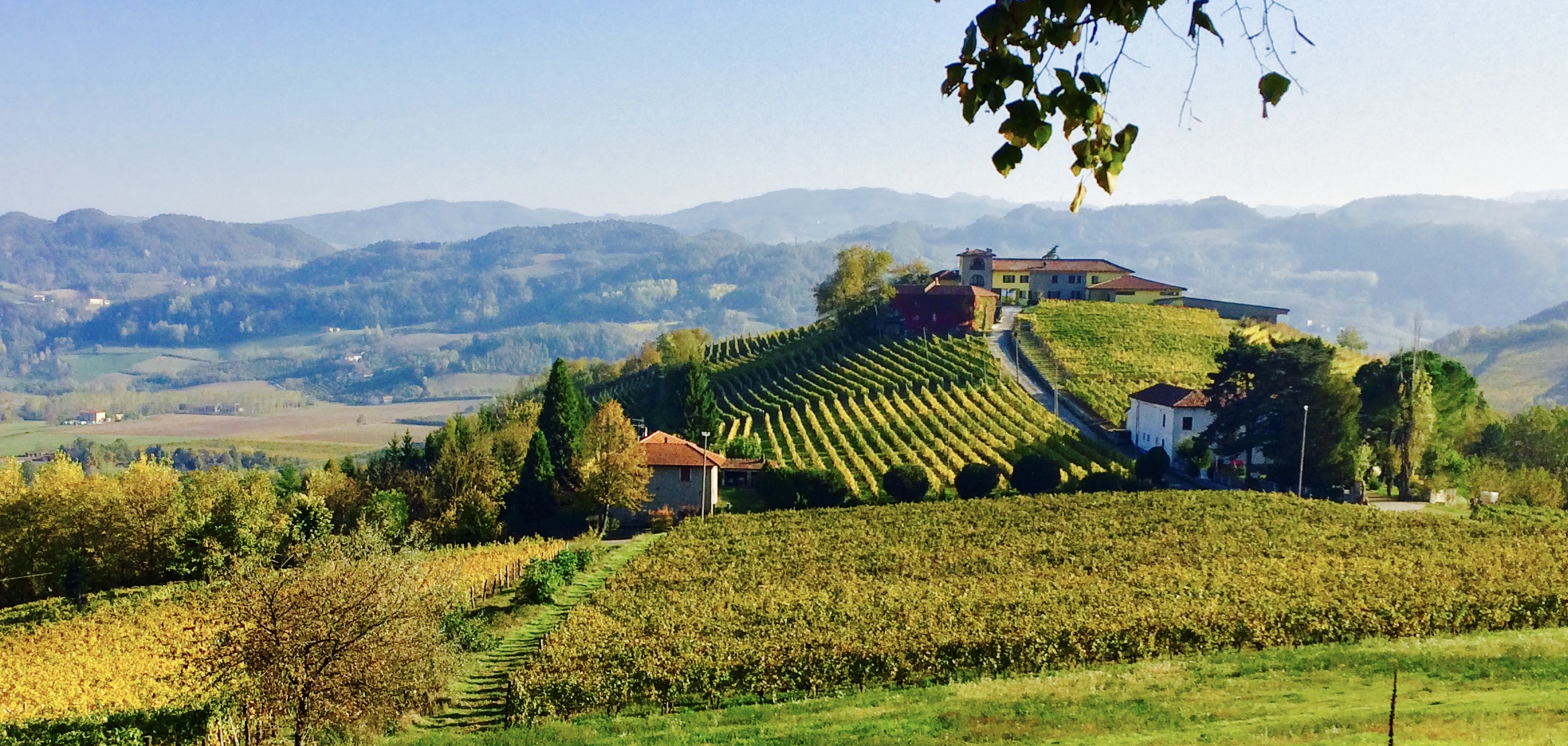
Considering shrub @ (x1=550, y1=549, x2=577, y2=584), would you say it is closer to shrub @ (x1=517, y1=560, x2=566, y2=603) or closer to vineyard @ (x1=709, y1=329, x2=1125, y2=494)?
shrub @ (x1=517, y1=560, x2=566, y2=603)

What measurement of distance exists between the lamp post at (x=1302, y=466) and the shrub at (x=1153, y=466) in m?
5.91

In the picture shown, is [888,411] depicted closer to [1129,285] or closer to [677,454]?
[677,454]

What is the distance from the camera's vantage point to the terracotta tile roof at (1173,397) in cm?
5770

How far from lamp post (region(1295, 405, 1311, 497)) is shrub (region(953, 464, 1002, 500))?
535 inches

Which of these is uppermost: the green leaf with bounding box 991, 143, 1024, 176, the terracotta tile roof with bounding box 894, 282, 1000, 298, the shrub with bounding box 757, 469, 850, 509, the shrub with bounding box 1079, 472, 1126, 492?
the terracotta tile roof with bounding box 894, 282, 1000, 298

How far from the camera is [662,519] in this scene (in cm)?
5497

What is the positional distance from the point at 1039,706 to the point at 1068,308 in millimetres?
81062

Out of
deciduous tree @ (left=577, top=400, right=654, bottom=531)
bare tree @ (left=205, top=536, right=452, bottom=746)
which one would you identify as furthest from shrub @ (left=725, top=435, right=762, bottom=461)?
bare tree @ (left=205, top=536, right=452, bottom=746)

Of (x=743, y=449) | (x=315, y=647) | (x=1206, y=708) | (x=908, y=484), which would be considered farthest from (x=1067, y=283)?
(x=315, y=647)

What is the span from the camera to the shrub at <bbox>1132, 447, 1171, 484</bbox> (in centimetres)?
5306

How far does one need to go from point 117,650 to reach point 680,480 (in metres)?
29.1

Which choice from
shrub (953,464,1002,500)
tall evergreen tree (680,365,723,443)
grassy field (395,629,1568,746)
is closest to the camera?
grassy field (395,629,1568,746)

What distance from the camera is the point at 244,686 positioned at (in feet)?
57.3

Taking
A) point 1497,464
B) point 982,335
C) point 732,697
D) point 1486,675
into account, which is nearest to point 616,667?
point 732,697
